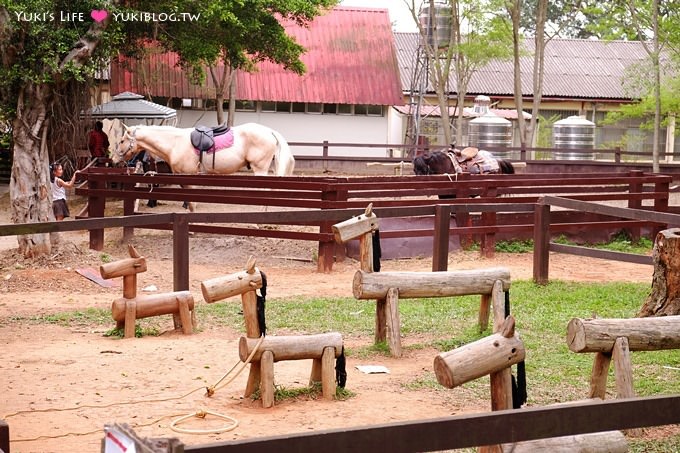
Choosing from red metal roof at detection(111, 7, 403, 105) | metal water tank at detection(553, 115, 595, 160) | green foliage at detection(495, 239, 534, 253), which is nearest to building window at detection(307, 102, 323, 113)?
red metal roof at detection(111, 7, 403, 105)

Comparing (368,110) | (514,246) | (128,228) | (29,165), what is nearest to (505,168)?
(514,246)

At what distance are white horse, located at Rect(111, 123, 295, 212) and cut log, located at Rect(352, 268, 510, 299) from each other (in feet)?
37.7

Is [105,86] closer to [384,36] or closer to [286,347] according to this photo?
[384,36]

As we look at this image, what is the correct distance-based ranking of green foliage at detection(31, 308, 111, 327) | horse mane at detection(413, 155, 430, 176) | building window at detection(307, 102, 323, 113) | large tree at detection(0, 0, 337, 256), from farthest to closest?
building window at detection(307, 102, 323, 113) < horse mane at detection(413, 155, 430, 176) < large tree at detection(0, 0, 337, 256) < green foliage at detection(31, 308, 111, 327)

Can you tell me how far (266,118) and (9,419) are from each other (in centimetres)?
3089

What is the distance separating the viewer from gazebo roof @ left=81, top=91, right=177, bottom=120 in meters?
24.5

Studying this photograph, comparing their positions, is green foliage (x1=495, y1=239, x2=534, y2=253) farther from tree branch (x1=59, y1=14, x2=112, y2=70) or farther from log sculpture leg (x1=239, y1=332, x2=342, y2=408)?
log sculpture leg (x1=239, y1=332, x2=342, y2=408)

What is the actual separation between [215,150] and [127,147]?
5.76 feet

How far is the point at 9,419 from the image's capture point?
6176mm

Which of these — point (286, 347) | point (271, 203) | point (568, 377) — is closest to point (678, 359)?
point (568, 377)

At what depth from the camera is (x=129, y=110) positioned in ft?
81.7

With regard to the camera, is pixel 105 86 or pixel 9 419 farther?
pixel 105 86

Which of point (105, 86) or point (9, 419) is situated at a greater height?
point (105, 86)

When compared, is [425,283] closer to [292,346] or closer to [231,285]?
[292,346]
